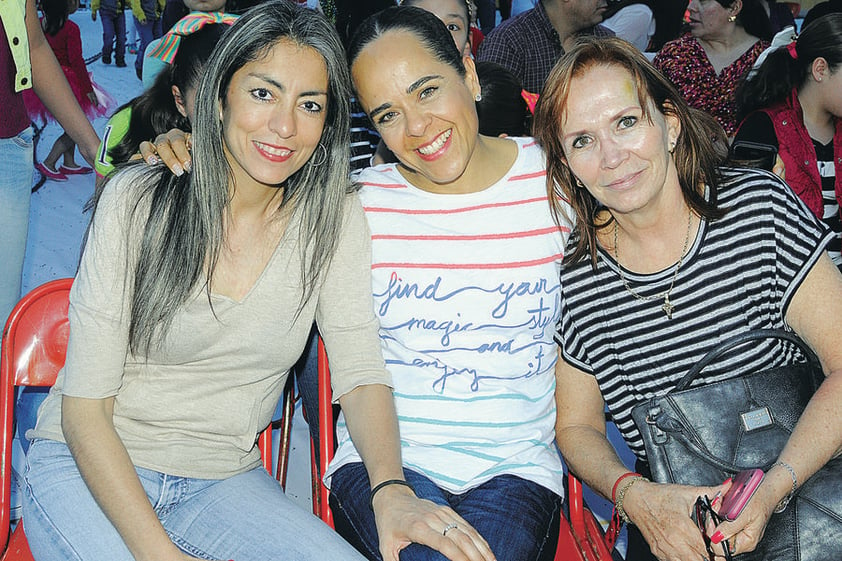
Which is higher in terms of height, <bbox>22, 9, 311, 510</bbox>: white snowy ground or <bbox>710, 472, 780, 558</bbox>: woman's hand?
<bbox>710, 472, 780, 558</bbox>: woman's hand

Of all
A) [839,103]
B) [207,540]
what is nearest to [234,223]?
[207,540]

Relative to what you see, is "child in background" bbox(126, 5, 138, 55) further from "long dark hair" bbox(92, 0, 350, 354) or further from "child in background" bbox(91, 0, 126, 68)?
"long dark hair" bbox(92, 0, 350, 354)

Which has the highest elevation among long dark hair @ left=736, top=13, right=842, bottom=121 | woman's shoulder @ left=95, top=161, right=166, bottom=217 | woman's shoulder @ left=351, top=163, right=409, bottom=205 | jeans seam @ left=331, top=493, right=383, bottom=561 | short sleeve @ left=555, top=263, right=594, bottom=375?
woman's shoulder @ left=95, top=161, right=166, bottom=217

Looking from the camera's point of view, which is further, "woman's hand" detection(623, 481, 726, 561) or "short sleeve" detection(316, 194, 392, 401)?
"short sleeve" detection(316, 194, 392, 401)

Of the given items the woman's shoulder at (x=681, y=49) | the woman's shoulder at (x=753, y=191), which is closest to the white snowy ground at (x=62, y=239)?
the woman's shoulder at (x=753, y=191)

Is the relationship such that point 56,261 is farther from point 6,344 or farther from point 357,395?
point 357,395

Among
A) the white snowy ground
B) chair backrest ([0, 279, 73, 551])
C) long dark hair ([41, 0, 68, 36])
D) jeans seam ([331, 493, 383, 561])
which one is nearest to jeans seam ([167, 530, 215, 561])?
jeans seam ([331, 493, 383, 561])

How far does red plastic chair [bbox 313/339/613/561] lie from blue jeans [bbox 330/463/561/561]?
111 millimetres

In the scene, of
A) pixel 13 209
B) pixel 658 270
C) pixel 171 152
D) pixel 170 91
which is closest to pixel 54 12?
pixel 170 91

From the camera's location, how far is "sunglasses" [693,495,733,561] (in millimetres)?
1771

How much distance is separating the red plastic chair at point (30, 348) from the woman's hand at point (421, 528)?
879 mm

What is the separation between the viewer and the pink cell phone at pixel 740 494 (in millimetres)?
1756

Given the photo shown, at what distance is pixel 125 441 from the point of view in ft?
6.51

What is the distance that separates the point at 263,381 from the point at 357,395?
230 millimetres
